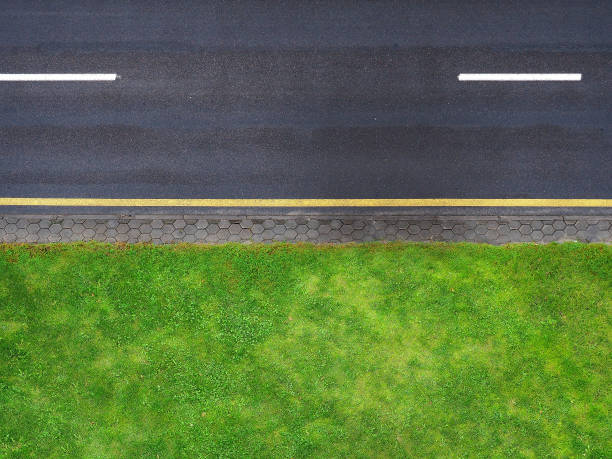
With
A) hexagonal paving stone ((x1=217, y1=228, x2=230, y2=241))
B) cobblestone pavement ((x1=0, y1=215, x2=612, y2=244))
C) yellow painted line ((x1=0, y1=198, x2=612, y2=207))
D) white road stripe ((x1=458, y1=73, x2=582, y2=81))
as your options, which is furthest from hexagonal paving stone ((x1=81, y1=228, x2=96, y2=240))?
white road stripe ((x1=458, y1=73, x2=582, y2=81))

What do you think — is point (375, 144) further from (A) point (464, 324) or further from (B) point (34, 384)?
(B) point (34, 384)

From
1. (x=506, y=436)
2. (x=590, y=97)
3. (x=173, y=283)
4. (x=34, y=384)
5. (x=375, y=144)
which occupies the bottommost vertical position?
(x=506, y=436)

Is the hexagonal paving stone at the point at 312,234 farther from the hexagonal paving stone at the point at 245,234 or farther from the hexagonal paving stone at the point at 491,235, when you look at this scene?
the hexagonal paving stone at the point at 491,235

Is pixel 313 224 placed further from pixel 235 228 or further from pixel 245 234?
pixel 235 228

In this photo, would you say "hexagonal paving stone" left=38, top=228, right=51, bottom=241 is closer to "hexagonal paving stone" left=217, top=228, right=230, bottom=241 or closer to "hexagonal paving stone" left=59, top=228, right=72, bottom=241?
"hexagonal paving stone" left=59, top=228, right=72, bottom=241

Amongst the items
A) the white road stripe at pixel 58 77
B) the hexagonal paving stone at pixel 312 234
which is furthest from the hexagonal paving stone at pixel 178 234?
the white road stripe at pixel 58 77

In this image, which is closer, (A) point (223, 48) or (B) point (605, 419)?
(B) point (605, 419)

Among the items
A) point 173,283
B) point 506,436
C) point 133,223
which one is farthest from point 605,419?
point 133,223
